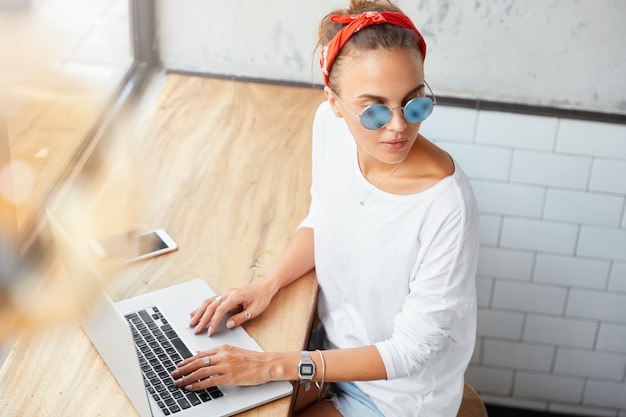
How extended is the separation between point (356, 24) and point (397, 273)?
0.55 meters

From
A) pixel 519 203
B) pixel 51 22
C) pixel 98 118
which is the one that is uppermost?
pixel 51 22

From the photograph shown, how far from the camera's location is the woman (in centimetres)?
162

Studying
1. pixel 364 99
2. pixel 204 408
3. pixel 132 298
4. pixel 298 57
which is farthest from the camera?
pixel 298 57

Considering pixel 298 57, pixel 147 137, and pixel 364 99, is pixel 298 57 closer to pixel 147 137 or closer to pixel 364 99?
pixel 147 137

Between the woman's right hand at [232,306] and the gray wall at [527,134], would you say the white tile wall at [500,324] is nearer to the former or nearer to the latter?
the gray wall at [527,134]

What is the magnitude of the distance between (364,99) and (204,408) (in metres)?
0.70

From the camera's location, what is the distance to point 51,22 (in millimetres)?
2359

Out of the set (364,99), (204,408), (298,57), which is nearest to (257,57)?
(298,57)

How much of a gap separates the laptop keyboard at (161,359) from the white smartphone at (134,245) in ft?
0.69

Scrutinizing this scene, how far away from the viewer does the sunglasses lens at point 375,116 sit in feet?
5.28

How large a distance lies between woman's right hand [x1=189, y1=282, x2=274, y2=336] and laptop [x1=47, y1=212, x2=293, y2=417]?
22 mm

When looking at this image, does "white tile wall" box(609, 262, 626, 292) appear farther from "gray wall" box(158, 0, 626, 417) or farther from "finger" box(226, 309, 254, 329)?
"finger" box(226, 309, 254, 329)

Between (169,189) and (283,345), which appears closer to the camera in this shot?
(283,345)

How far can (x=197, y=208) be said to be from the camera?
7.03 ft
